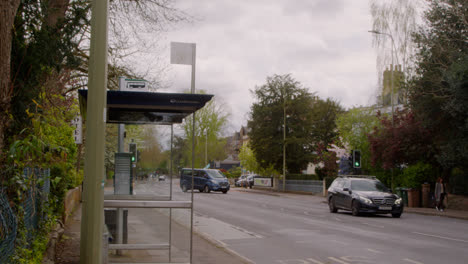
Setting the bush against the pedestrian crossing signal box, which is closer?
the pedestrian crossing signal box

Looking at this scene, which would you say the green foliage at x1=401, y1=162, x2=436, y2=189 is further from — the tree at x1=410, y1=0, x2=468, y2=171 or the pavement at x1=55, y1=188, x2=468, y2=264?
the pavement at x1=55, y1=188, x2=468, y2=264

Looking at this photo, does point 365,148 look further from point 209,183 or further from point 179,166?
point 179,166

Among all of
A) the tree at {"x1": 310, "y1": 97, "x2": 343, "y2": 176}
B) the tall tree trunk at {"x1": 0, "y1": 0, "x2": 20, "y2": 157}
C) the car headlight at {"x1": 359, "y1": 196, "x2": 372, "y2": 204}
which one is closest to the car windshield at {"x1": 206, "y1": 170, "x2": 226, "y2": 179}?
the tree at {"x1": 310, "y1": 97, "x2": 343, "y2": 176}

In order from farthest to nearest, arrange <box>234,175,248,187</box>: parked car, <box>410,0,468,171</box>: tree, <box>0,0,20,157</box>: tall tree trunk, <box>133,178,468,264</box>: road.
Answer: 1. <box>234,175,248,187</box>: parked car
2. <box>410,0,468,171</box>: tree
3. <box>133,178,468,264</box>: road
4. <box>0,0,20,157</box>: tall tree trunk

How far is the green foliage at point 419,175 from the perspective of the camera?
30.4m

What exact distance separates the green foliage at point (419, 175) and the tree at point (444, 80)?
2731 mm

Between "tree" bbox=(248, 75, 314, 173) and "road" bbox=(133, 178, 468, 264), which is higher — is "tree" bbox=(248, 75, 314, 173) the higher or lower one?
the higher one

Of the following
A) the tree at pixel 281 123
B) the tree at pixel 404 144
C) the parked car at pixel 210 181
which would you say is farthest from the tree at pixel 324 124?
the tree at pixel 404 144

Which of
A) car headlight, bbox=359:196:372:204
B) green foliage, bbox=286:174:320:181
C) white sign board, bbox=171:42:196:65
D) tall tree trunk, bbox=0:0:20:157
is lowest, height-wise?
car headlight, bbox=359:196:372:204

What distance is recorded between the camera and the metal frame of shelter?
7.32m

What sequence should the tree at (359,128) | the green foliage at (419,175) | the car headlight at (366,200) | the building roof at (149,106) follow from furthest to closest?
the tree at (359,128)
the green foliage at (419,175)
the car headlight at (366,200)
the building roof at (149,106)

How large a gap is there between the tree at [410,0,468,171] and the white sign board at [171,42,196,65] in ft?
57.7

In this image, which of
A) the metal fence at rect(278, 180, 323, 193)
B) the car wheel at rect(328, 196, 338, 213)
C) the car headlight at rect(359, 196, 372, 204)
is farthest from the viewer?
the metal fence at rect(278, 180, 323, 193)

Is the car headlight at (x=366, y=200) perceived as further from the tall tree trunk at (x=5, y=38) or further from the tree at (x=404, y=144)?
the tall tree trunk at (x=5, y=38)
